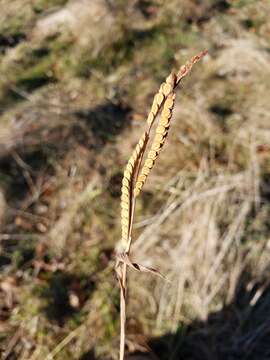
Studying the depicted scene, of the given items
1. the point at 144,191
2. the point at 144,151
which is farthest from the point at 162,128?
the point at 144,191

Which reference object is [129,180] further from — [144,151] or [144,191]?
[144,191]

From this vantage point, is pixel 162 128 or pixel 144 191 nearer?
pixel 162 128

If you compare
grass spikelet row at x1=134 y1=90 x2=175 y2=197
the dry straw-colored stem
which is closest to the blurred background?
the dry straw-colored stem

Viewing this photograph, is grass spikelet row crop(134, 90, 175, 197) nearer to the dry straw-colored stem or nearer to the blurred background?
the dry straw-colored stem

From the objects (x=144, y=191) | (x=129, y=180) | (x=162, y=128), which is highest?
(x=162, y=128)

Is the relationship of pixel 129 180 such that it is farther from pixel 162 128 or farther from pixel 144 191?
pixel 144 191

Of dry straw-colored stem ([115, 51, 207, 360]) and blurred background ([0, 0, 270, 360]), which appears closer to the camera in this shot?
dry straw-colored stem ([115, 51, 207, 360])

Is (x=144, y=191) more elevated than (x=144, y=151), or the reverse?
(x=144, y=151)

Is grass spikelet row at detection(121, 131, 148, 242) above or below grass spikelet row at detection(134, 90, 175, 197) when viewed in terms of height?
below
